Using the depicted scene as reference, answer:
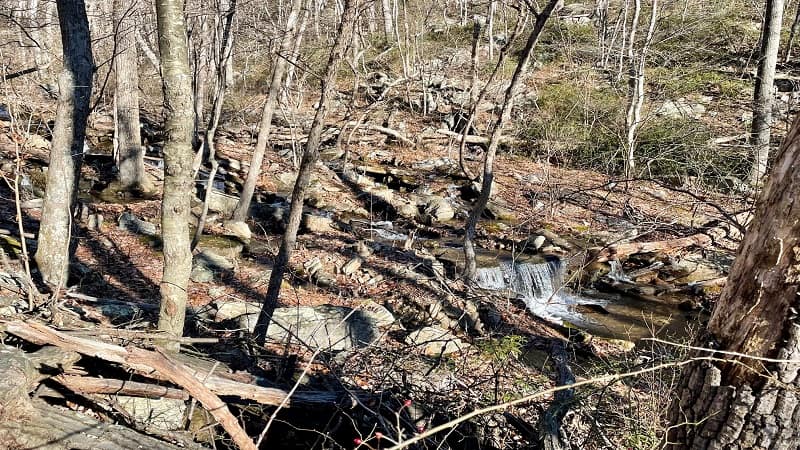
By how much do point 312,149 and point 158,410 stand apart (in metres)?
2.74

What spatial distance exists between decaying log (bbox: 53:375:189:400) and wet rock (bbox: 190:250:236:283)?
17.0ft

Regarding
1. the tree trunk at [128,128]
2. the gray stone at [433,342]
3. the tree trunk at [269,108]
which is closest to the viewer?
the gray stone at [433,342]

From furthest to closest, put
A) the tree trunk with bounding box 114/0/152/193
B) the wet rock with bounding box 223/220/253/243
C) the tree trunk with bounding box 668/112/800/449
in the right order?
1. the tree trunk with bounding box 114/0/152/193
2. the wet rock with bounding box 223/220/253/243
3. the tree trunk with bounding box 668/112/800/449

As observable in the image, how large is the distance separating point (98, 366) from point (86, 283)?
443cm

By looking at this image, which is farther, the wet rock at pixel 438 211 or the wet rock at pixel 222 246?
the wet rock at pixel 438 211

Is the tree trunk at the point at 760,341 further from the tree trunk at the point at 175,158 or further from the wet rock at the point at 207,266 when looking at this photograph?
the wet rock at the point at 207,266

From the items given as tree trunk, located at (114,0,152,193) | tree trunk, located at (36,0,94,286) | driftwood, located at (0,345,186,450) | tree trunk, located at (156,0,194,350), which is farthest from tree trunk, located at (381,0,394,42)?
driftwood, located at (0,345,186,450)

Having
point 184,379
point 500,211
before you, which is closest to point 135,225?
point 184,379

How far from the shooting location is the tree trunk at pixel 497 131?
21.7 ft

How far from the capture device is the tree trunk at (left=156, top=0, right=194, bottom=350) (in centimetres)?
379

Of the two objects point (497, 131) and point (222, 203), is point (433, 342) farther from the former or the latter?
point (222, 203)

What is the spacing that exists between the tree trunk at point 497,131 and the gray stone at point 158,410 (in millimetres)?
5167

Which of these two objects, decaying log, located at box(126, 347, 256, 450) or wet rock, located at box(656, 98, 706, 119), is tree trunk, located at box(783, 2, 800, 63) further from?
decaying log, located at box(126, 347, 256, 450)

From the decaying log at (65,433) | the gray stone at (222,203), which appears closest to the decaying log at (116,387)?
the decaying log at (65,433)
